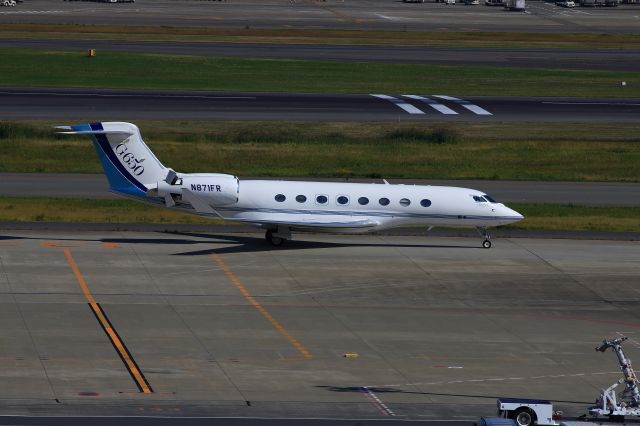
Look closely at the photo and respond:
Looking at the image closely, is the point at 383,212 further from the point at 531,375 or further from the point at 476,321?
the point at 531,375

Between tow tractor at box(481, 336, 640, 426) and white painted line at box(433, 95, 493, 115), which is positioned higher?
tow tractor at box(481, 336, 640, 426)

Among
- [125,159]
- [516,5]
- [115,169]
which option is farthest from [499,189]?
[516,5]

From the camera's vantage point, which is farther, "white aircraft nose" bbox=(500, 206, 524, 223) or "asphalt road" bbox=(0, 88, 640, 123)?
"asphalt road" bbox=(0, 88, 640, 123)

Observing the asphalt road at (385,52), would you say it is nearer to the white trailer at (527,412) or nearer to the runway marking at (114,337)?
the runway marking at (114,337)

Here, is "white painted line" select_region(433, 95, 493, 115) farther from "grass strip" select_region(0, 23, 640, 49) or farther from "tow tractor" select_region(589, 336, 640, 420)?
"tow tractor" select_region(589, 336, 640, 420)

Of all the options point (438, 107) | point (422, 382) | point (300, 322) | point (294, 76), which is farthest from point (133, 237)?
point (294, 76)

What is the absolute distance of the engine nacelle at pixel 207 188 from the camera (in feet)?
151

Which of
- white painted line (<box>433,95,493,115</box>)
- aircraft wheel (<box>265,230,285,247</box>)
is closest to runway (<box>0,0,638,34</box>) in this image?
white painted line (<box>433,95,493,115</box>)

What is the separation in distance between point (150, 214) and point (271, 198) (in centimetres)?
908

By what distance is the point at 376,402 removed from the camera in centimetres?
2805

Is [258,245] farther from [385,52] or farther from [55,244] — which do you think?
[385,52]

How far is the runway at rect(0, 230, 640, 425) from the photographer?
1115 inches

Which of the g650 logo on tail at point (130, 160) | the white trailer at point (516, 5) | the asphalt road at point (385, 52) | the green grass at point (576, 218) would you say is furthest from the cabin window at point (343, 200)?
the white trailer at point (516, 5)

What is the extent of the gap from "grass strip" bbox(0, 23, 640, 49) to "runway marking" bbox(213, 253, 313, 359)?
80197mm
